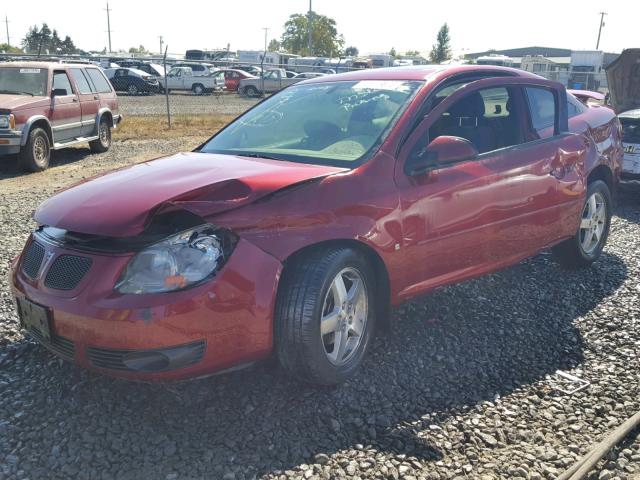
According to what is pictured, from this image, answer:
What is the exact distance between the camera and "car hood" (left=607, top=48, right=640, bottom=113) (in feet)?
36.4

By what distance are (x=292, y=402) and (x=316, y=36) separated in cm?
8493

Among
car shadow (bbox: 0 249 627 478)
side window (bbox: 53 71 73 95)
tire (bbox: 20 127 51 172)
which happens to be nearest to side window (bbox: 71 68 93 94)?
side window (bbox: 53 71 73 95)

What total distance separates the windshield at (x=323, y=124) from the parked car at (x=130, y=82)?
28634mm

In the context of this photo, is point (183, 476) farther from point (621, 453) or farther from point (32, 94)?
point (32, 94)

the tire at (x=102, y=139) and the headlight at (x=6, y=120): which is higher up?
the headlight at (x=6, y=120)

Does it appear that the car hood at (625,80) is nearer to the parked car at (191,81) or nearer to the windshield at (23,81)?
the windshield at (23,81)

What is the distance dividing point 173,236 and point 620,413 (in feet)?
7.87

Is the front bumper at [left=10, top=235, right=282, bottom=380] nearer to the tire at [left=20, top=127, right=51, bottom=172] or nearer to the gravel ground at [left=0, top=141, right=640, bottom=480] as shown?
the gravel ground at [left=0, top=141, right=640, bottom=480]

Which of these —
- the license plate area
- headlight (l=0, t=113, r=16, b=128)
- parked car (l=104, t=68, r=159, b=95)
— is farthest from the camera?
parked car (l=104, t=68, r=159, b=95)

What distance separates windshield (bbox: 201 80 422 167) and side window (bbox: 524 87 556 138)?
4.04 ft

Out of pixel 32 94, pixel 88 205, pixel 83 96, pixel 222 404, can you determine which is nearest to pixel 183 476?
pixel 222 404

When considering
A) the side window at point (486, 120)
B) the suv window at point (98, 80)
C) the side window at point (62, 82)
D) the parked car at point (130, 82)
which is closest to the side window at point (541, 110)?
the side window at point (486, 120)

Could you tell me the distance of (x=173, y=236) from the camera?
9.20ft

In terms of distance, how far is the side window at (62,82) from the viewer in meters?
10.9
